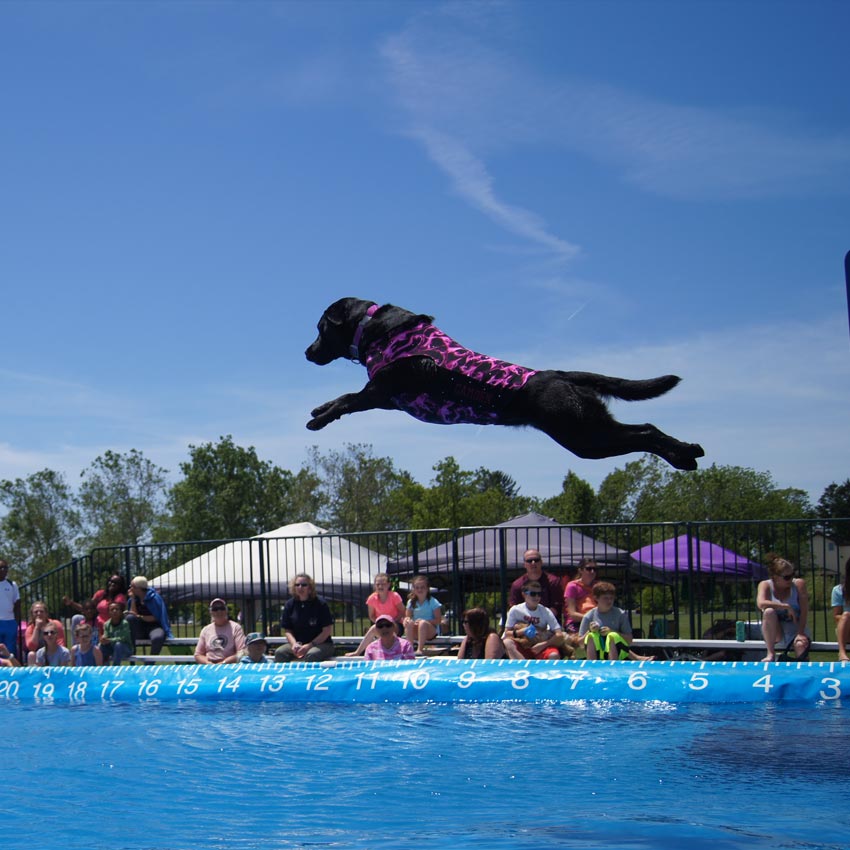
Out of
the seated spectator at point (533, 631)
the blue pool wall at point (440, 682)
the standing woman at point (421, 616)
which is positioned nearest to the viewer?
the blue pool wall at point (440, 682)

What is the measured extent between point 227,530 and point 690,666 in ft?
119

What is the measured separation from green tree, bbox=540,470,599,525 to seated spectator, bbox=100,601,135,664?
2077 centimetres

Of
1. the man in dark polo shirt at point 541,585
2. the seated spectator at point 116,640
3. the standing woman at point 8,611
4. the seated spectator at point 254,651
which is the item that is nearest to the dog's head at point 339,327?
the man in dark polo shirt at point 541,585

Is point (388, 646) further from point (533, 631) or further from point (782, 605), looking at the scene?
point (782, 605)

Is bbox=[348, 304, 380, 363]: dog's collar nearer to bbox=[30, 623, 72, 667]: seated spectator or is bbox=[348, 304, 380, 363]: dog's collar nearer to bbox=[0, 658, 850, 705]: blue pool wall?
bbox=[0, 658, 850, 705]: blue pool wall

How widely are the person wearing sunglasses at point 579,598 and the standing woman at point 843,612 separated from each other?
7.65 ft

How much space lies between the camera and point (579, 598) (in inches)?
444

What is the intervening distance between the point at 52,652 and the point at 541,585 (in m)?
5.95

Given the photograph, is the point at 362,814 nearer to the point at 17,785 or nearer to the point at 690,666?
the point at 17,785

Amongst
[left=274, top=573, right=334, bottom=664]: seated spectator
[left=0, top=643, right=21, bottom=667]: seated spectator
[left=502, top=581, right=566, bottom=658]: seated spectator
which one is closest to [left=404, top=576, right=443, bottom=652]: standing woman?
[left=274, top=573, right=334, bottom=664]: seated spectator

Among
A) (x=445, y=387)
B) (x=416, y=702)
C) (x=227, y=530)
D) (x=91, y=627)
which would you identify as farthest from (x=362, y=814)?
(x=227, y=530)

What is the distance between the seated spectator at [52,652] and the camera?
12750 mm

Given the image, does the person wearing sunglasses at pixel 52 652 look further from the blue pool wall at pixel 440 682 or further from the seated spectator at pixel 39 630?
the blue pool wall at pixel 440 682

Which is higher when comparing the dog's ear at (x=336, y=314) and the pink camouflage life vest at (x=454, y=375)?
the dog's ear at (x=336, y=314)
